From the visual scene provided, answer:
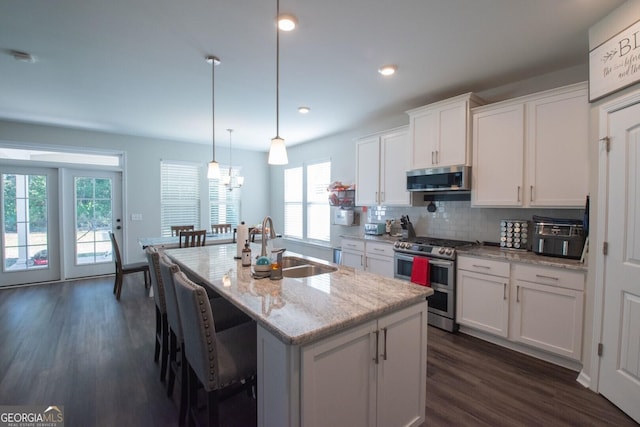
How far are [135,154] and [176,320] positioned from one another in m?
4.78

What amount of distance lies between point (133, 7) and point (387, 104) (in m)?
2.77

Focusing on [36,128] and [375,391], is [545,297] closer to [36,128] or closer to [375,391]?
[375,391]

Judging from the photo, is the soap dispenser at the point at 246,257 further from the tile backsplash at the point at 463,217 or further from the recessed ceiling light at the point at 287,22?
the tile backsplash at the point at 463,217

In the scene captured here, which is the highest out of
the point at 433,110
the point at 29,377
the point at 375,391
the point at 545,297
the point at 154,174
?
the point at 433,110

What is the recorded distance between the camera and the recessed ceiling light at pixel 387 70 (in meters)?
2.69

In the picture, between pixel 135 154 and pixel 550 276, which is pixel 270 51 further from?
pixel 135 154

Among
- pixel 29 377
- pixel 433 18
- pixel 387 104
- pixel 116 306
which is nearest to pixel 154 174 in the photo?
pixel 116 306

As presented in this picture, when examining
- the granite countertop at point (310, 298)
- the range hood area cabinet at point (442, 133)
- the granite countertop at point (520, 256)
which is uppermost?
the range hood area cabinet at point (442, 133)

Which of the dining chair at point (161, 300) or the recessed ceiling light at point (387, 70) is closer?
the dining chair at point (161, 300)

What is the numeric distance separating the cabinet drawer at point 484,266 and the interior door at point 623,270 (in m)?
0.70

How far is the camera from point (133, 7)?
1902 mm

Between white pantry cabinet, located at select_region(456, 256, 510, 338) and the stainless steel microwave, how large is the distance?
2.55ft

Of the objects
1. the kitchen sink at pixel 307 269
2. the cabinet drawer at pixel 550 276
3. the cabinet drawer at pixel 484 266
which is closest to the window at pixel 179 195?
the kitchen sink at pixel 307 269

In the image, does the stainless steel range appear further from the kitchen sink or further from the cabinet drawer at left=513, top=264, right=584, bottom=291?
the kitchen sink
